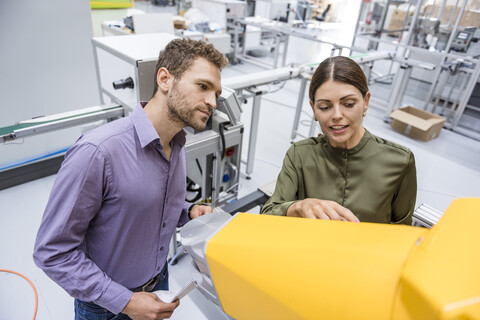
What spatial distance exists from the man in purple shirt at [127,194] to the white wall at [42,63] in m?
2.07

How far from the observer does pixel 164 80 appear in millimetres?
967

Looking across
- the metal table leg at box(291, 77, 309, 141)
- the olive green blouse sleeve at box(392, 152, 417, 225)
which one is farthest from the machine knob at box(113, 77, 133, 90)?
the metal table leg at box(291, 77, 309, 141)

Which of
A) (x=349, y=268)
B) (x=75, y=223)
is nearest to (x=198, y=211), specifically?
(x=75, y=223)

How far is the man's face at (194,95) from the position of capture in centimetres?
94

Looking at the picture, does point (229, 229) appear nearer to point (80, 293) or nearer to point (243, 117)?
point (80, 293)

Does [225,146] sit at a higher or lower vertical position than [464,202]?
lower

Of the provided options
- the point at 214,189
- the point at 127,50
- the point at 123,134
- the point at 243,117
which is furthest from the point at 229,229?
the point at 243,117

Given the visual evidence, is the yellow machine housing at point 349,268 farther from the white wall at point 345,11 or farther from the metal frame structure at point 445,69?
the white wall at point 345,11

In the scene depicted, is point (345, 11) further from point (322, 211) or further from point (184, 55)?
point (322, 211)

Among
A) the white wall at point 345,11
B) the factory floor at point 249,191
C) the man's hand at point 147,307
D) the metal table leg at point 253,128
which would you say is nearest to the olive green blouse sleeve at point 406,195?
the man's hand at point 147,307

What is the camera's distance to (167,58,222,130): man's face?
937 millimetres

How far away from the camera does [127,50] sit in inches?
66.7

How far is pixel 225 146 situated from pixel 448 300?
1.85 meters

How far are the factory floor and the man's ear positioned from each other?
1.46 m
